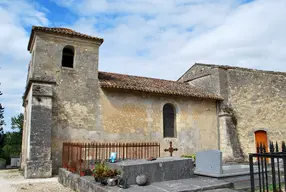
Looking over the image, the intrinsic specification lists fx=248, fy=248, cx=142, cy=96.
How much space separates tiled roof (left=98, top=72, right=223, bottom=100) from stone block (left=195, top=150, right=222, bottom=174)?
21.0 feet

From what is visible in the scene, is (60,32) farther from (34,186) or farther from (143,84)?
(34,186)

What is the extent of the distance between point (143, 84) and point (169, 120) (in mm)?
2769

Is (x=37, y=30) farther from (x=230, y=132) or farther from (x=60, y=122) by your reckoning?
(x=230, y=132)

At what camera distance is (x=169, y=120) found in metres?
15.5

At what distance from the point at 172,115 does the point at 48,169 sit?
7.89m

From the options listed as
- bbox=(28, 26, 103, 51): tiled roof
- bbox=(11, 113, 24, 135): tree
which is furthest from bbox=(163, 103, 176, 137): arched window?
bbox=(11, 113, 24, 135): tree

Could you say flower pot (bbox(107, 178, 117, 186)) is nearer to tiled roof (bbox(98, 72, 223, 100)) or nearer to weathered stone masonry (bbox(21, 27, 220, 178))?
weathered stone masonry (bbox(21, 27, 220, 178))

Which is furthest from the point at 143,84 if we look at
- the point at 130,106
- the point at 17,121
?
the point at 17,121

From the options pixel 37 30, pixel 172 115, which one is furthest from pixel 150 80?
pixel 37 30

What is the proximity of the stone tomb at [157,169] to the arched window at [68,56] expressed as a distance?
8251mm

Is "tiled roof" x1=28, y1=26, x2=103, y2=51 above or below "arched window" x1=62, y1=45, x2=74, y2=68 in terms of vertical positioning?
above

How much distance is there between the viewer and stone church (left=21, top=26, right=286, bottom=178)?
12.0 meters

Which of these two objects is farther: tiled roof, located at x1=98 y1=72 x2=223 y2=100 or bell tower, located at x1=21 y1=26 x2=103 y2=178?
tiled roof, located at x1=98 y1=72 x2=223 y2=100

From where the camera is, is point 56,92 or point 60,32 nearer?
point 56,92
